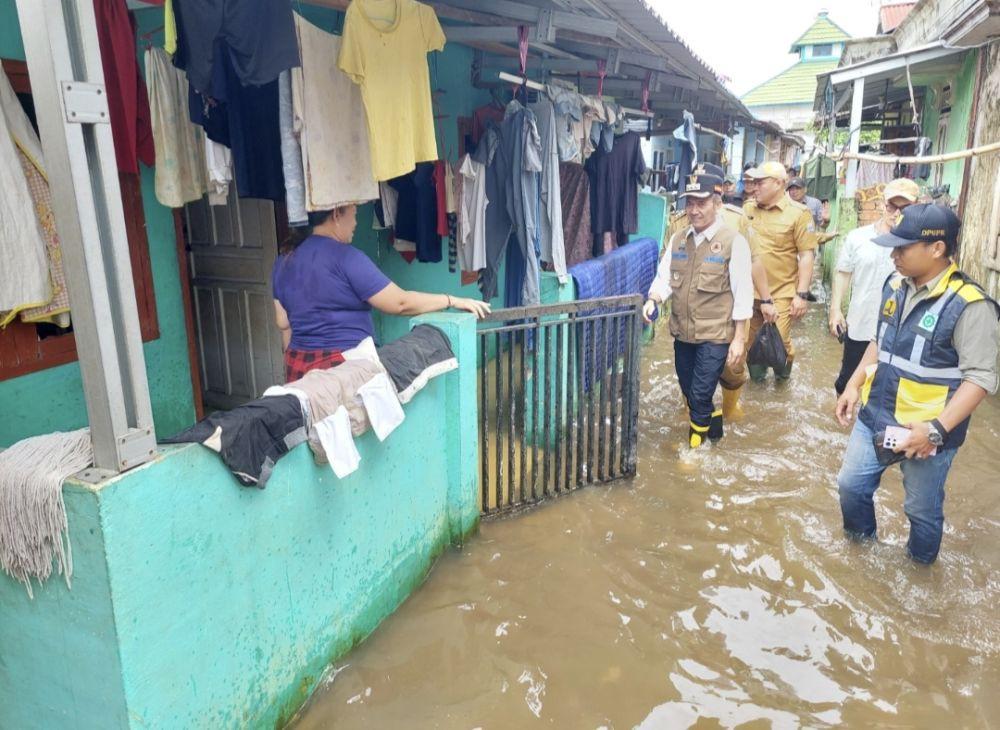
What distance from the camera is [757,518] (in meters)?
4.46

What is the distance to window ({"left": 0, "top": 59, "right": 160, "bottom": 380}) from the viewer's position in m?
3.54

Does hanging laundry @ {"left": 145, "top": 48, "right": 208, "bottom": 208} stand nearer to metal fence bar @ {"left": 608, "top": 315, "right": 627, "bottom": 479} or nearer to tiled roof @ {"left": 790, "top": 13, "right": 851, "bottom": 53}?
metal fence bar @ {"left": 608, "top": 315, "right": 627, "bottom": 479}

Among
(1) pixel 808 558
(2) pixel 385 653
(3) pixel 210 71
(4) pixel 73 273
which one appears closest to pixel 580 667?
(2) pixel 385 653

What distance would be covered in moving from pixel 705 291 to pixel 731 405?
1530 mm

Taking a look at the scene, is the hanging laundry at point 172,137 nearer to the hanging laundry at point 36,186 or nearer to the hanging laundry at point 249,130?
the hanging laundry at point 249,130

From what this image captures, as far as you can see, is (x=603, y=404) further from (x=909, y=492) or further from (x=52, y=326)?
(x=52, y=326)

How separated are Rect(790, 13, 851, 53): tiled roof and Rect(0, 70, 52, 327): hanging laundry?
38.2 m

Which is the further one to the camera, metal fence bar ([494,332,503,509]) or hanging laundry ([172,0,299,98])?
metal fence bar ([494,332,503,509])

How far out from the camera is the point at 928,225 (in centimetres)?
318

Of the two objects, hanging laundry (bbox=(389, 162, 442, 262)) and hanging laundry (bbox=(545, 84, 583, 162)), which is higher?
hanging laundry (bbox=(545, 84, 583, 162))

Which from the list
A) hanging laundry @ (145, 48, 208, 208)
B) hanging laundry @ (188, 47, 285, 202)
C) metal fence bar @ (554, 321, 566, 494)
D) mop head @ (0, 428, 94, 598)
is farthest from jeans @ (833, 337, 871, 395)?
mop head @ (0, 428, 94, 598)

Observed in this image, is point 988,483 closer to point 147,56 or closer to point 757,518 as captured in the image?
point 757,518

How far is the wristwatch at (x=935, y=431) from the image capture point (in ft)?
10.4

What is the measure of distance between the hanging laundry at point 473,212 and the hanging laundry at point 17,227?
318cm
